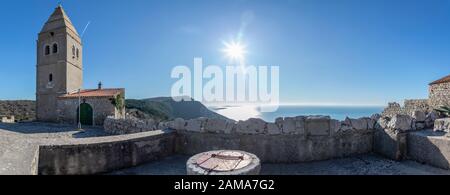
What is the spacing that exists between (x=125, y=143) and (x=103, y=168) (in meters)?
0.69

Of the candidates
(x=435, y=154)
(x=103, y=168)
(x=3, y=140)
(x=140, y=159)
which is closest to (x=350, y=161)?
(x=435, y=154)

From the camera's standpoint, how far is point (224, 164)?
13.3 feet

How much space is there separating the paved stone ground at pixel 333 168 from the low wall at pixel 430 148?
0.17 m

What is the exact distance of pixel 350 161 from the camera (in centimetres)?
600

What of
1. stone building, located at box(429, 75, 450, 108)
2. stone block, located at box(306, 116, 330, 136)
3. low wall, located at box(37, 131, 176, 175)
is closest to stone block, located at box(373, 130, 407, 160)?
stone block, located at box(306, 116, 330, 136)

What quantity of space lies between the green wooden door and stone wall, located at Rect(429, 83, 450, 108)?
93.7 ft

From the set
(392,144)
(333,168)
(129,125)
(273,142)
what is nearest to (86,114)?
(129,125)

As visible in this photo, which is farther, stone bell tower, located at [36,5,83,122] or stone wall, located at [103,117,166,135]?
stone bell tower, located at [36,5,83,122]

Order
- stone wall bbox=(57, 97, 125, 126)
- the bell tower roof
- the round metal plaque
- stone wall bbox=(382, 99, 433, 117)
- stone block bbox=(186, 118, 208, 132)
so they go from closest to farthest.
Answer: the round metal plaque, stone block bbox=(186, 118, 208, 132), stone wall bbox=(57, 97, 125, 126), stone wall bbox=(382, 99, 433, 117), the bell tower roof

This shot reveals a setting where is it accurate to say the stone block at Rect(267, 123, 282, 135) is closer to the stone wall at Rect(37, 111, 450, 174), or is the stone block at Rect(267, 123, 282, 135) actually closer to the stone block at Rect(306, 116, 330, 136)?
the stone wall at Rect(37, 111, 450, 174)

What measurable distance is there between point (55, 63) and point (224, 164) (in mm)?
26783

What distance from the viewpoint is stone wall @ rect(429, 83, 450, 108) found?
18891 millimetres

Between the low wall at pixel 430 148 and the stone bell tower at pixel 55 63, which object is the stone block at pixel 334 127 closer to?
the low wall at pixel 430 148
